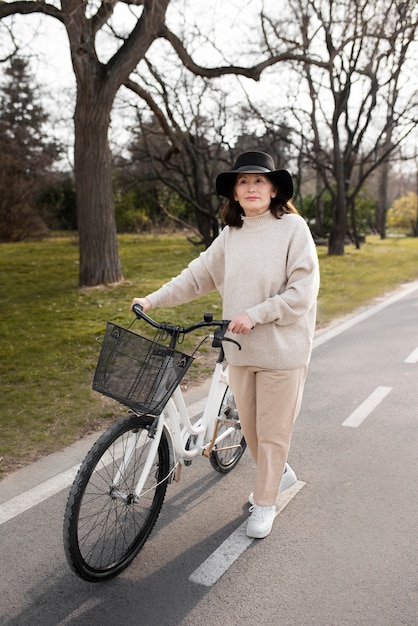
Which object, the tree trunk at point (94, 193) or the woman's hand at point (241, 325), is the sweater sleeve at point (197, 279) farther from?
the tree trunk at point (94, 193)

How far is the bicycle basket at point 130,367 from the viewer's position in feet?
9.01

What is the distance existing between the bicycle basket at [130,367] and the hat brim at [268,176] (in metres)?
0.98

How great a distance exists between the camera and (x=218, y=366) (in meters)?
3.52

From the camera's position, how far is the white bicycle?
108 inches

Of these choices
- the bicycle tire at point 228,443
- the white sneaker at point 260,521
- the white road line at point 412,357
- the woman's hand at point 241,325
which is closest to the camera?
the woman's hand at point 241,325

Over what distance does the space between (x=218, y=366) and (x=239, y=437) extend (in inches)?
31.5

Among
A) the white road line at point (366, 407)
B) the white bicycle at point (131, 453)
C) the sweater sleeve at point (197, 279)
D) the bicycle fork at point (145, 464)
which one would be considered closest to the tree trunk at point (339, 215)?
the white road line at point (366, 407)

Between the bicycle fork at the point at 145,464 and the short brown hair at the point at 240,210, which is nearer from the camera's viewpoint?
the bicycle fork at the point at 145,464

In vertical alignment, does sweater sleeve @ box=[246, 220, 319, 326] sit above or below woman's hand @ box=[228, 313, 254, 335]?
above

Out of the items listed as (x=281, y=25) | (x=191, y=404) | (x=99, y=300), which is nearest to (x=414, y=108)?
(x=281, y=25)

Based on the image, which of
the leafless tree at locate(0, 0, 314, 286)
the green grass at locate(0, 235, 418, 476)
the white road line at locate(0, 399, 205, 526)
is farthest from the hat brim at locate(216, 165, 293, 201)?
the leafless tree at locate(0, 0, 314, 286)

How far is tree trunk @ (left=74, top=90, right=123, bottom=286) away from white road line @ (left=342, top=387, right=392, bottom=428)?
6925mm

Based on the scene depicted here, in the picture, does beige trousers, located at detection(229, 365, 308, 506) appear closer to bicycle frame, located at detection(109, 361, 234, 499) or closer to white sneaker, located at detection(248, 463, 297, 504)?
bicycle frame, located at detection(109, 361, 234, 499)

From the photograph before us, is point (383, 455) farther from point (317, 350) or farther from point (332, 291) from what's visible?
point (332, 291)
